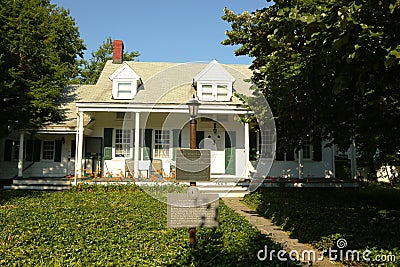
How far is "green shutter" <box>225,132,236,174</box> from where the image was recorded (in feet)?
57.2

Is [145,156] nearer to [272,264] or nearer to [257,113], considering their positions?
[257,113]

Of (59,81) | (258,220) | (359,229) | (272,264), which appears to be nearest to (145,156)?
(59,81)

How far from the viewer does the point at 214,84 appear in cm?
1722

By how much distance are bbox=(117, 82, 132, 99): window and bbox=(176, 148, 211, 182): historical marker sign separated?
40.2ft

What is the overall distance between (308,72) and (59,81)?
49.1 feet

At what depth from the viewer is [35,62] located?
16.1 metres

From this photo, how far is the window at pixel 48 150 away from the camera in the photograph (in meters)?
17.7

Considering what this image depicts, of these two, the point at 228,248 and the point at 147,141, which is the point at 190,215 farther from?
the point at 147,141

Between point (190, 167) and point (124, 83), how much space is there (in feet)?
41.9

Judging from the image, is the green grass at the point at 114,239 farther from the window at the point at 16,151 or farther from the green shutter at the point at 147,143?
the window at the point at 16,151

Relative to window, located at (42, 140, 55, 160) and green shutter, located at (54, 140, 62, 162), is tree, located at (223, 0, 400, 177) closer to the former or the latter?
green shutter, located at (54, 140, 62, 162)

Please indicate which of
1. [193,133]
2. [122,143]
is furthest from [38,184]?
[193,133]

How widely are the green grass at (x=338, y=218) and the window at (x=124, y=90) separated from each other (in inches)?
316

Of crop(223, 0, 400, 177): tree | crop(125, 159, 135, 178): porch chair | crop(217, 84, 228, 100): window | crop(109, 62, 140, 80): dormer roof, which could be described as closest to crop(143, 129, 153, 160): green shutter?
crop(125, 159, 135, 178): porch chair
